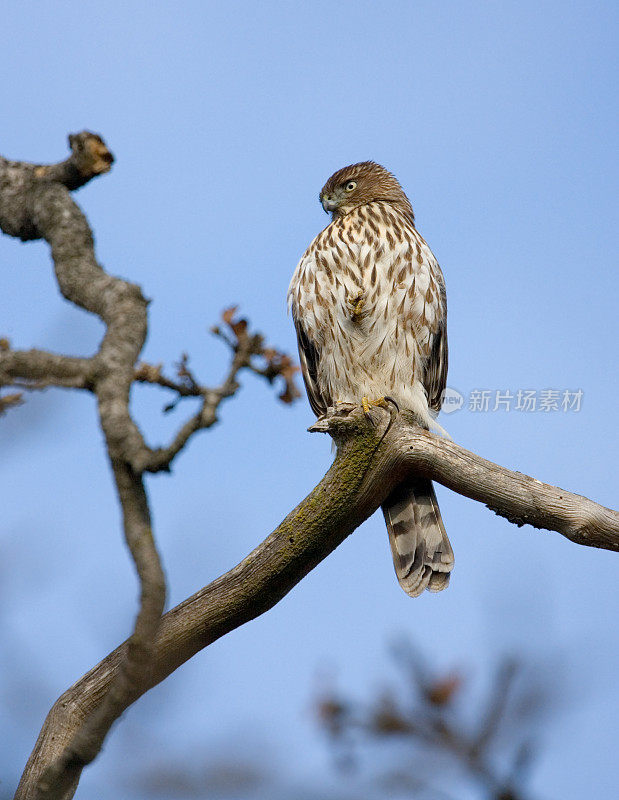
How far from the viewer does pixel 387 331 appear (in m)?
5.19

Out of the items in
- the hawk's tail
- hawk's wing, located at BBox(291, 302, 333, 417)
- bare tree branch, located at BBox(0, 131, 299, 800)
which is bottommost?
bare tree branch, located at BBox(0, 131, 299, 800)

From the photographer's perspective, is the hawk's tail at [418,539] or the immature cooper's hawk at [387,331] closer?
the hawk's tail at [418,539]

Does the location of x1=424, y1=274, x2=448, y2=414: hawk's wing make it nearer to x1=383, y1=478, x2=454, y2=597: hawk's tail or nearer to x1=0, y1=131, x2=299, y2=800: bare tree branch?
x1=383, y1=478, x2=454, y2=597: hawk's tail

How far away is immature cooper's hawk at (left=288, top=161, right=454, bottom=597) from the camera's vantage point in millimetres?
4961

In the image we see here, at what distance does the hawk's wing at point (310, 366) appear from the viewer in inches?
218

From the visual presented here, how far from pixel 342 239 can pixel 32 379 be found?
3.33 metres

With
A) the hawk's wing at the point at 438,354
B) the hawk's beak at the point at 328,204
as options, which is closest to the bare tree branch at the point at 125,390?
the hawk's wing at the point at 438,354

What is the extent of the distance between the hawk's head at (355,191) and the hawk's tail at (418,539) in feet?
6.09

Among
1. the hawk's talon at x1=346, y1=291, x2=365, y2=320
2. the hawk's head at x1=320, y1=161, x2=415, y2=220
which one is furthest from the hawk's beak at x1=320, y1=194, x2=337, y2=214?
the hawk's talon at x1=346, y1=291, x2=365, y2=320

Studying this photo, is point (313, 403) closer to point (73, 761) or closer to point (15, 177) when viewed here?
point (15, 177)

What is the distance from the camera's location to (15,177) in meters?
3.29

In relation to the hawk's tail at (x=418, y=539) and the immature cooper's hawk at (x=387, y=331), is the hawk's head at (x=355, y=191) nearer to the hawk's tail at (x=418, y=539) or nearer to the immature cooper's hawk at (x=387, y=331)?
the immature cooper's hawk at (x=387, y=331)

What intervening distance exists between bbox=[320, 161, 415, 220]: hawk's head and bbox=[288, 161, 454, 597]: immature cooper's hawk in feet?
0.85

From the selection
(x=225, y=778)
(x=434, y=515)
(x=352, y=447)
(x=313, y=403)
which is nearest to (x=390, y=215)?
(x=313, y=403)
